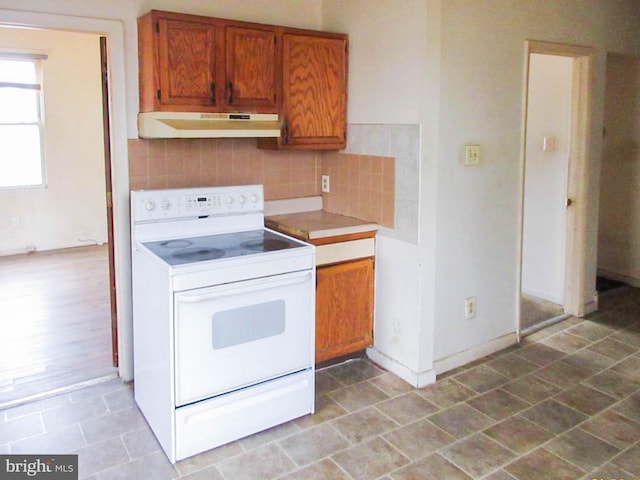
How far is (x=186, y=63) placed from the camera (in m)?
2.90

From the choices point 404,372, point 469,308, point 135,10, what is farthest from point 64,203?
point 469,308

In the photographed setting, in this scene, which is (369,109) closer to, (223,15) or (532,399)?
(223,15)

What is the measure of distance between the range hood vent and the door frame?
2.03m

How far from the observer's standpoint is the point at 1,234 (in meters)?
6.29

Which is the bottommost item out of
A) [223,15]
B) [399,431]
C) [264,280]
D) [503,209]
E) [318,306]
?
[399,431]

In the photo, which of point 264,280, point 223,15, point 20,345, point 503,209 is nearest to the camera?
point 264,280

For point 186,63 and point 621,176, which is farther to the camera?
point 621,176

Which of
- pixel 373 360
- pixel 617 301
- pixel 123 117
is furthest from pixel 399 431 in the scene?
pixel 617 301

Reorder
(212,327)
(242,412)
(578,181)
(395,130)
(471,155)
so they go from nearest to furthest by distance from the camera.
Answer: (212,327) < (242,412) < (395,130) < (471,155) < (578,181)

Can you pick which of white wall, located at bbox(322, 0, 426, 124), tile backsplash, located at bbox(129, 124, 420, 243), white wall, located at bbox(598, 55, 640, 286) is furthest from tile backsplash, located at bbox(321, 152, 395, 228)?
white wall, located at bbox(598, 55, 640, 286)

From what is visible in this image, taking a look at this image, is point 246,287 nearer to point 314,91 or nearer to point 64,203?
point 314,91

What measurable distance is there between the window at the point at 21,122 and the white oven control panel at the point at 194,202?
4.33m

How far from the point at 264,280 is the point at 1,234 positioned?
16.2 feet

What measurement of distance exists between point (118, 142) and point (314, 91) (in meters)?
1.16
